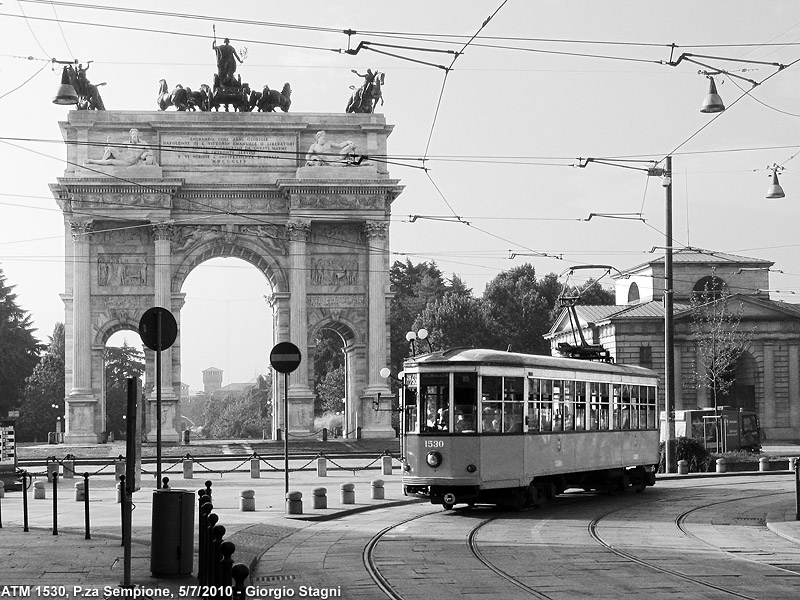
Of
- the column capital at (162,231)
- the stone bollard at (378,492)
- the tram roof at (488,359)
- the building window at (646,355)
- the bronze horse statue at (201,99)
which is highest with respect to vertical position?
the bronze horse statue at (201,99)

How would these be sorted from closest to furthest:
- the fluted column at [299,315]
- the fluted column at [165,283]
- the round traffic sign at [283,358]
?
the round traffic sign at [283,358]
the fluted column at [165,283]
the fluted column at [299,315]

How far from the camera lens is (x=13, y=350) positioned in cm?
9581

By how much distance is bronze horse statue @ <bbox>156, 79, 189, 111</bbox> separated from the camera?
6247 centimetres

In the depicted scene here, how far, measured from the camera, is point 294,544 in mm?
20062

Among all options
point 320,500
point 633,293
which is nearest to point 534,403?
point 320,500

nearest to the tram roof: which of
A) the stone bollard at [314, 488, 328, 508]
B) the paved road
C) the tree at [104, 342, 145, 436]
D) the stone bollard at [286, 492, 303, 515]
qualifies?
the paved road

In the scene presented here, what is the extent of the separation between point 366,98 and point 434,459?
4200 centimetres

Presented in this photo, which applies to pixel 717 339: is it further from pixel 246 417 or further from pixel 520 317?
pixel 246 417

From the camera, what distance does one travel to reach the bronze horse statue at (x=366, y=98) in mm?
64250

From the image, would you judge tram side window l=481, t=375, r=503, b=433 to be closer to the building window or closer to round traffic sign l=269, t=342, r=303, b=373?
round traffic sign l=269, t=342, r=303, b=373

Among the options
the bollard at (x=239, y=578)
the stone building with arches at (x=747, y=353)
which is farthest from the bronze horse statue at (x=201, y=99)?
the bollard at (x=239, y=578)

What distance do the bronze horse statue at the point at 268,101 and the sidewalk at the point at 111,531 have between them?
28.0 metres

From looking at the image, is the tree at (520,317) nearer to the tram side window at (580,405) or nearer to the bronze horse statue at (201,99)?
the bronze horse statue at (201,99)

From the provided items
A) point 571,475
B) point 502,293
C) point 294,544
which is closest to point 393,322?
point 502,293
